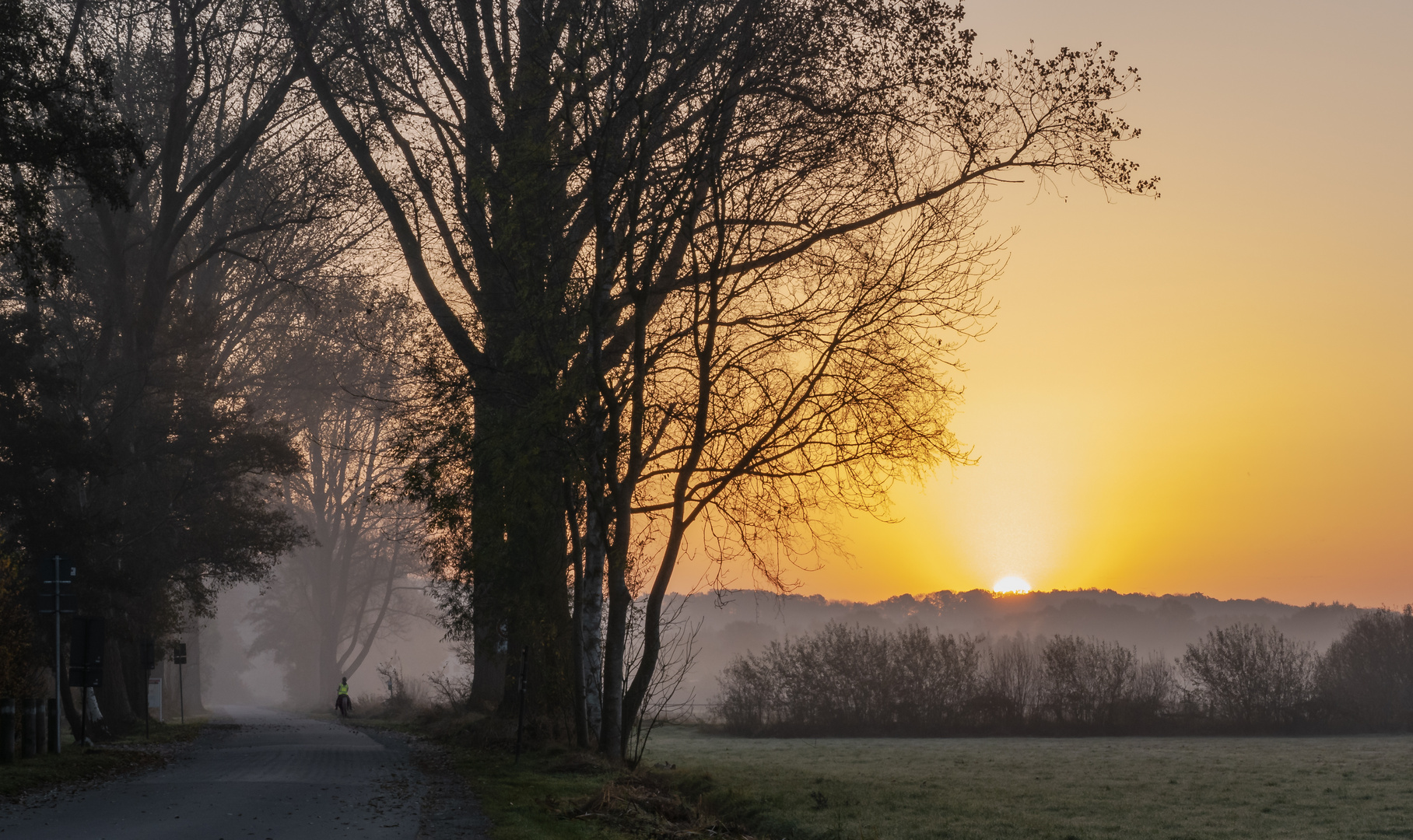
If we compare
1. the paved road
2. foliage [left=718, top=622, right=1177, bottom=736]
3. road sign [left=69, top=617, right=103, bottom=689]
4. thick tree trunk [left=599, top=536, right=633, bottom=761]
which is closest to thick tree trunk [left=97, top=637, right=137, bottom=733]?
road sign [left=69, top=617, right=103, bottom=689]

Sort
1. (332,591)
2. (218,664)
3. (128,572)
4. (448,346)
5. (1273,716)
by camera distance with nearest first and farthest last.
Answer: (448,346) < (128,572) < (1273,716) < (332,591) < (218,664)

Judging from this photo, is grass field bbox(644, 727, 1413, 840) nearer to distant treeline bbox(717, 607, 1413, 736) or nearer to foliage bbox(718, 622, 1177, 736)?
distant treeline bbox(717, 607, 1413, 736)

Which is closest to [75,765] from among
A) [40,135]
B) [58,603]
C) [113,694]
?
[58,603]

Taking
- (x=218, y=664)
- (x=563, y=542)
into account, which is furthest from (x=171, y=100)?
(x=218, y=664)

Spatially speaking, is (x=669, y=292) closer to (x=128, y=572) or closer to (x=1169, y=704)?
(x=128, y=572)

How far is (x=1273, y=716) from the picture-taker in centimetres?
4022

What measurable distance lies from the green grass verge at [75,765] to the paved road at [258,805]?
2.25 ft

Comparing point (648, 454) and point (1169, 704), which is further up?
point (648, 454)

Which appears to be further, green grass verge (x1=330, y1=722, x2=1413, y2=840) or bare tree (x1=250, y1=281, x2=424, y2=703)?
bare tree (x1=250, y1=281, x2=424, y2=703)

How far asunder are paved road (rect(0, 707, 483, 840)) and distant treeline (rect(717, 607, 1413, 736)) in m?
23.9

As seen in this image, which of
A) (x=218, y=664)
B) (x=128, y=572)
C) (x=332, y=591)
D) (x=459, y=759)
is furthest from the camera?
(x=218, y=664)

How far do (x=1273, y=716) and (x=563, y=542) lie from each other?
30573 mm

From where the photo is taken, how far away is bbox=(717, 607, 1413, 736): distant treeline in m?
Result: 40.5

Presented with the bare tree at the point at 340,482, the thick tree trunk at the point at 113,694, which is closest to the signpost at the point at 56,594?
the bare tree at the point at 340,482
